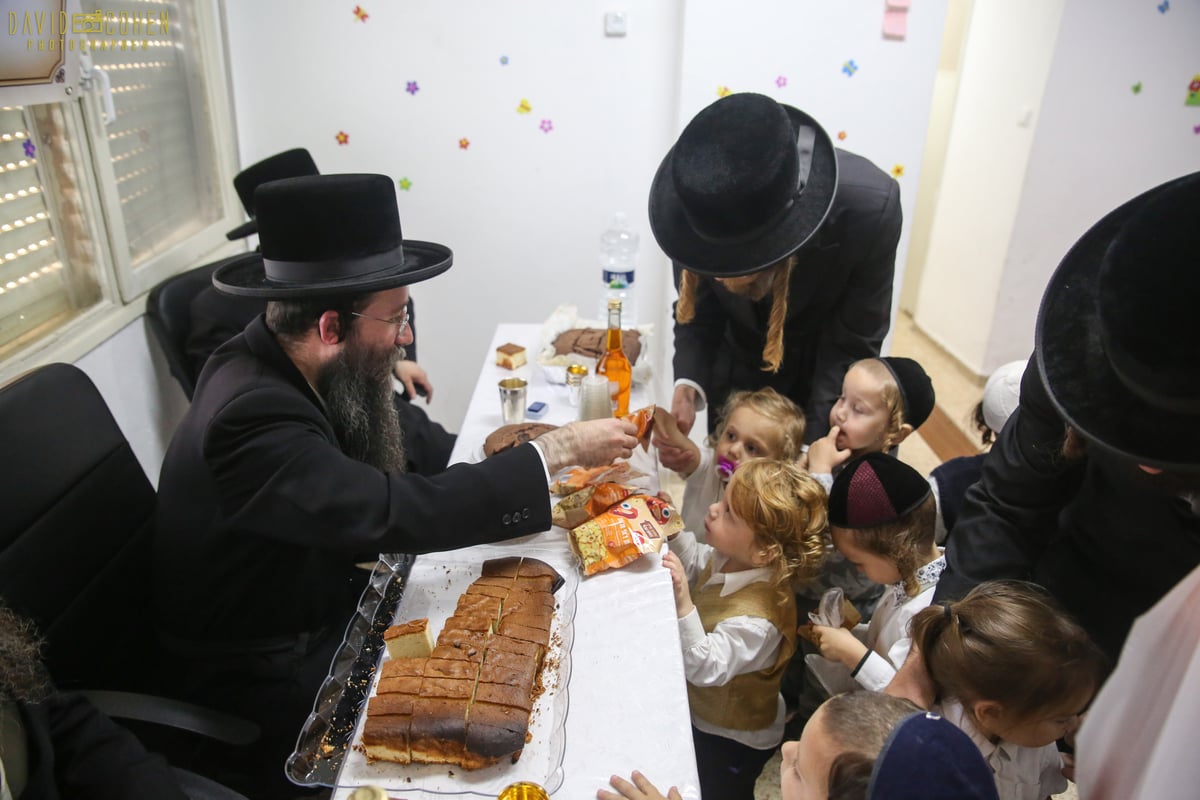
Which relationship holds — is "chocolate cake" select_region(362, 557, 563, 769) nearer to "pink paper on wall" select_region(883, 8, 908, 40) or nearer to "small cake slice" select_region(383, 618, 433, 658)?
"small cake slice" select_region(383, 618, 433, 658)

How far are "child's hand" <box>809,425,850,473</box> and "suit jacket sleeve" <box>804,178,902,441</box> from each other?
0.12 metres

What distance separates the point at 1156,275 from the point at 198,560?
191cm

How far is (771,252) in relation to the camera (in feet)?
6.41

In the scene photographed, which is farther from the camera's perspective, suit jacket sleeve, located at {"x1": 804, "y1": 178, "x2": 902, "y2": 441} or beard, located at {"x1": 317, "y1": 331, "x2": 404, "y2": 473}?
suit jacket sleeve, located at {"x1": 804, "y1": 178, "x2": 902, "y2": 441}

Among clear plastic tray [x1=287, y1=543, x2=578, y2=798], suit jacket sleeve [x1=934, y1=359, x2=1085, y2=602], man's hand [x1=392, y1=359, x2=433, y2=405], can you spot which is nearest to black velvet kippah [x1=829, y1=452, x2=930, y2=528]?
suit jacket sleeve [x1=934, y1=359, x2=1085, y2=602]

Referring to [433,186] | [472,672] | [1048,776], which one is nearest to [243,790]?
[472,672]

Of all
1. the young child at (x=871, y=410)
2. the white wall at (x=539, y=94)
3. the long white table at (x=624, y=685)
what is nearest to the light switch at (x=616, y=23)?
the white wall at (x=539, y=94)

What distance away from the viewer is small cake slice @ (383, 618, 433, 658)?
4.78ft

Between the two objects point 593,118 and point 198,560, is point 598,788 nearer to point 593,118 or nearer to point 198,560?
point 198,560

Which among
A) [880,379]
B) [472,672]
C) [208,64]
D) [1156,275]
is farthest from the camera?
[208,64]

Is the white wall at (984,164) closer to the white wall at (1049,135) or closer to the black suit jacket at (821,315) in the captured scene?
the white wall at (1049,135)

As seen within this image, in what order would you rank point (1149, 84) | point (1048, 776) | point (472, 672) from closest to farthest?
point (472, 672), point (1048, 776), point (1149, 84)

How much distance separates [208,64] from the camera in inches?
142

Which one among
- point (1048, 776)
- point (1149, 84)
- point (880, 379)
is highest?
point (1149, 84)
